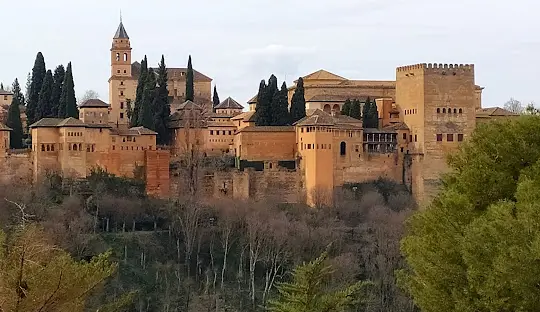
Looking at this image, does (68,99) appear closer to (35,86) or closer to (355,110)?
(35,86)

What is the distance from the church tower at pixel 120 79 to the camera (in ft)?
137

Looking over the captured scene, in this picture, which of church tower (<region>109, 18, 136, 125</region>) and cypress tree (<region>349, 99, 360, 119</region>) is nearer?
cypress tree (<region>349, 99, 360, 119</region>)

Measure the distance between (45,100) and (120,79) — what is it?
6.58 metres

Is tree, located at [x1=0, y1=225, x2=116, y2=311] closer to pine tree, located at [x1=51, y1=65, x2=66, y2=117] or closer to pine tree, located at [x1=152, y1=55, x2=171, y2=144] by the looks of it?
pine tree, located at [x1=152, y1=55, x2=171, y2=144]

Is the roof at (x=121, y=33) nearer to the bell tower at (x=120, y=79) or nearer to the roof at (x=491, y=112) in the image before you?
the bell tower at (x=120, y=79)

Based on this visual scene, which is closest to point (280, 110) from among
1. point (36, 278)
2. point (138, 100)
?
point (138, 100)

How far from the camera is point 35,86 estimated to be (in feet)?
124

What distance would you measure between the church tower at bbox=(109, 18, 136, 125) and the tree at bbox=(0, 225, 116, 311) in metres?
33.4

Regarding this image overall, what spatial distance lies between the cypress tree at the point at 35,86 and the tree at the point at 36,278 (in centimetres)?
2969

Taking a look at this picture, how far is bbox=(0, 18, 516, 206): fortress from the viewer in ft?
107

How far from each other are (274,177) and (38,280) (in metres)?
26.9

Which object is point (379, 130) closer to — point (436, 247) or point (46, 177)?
point (46, 177)

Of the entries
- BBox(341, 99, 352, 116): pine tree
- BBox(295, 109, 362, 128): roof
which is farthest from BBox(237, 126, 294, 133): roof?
BBox(341, 99, 352, 116): pine tree

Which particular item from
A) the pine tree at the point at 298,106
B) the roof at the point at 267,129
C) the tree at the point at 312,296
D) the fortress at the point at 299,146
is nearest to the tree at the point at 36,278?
the tree at the point at 312,296
